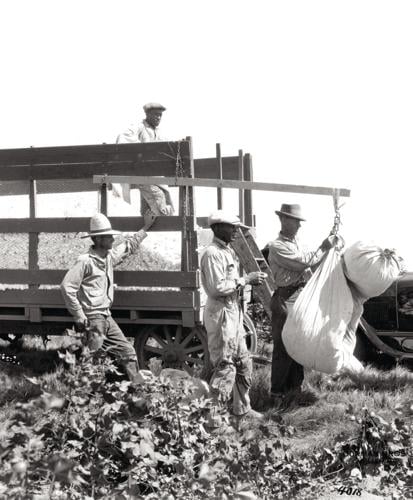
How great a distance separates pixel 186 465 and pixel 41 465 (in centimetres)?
84

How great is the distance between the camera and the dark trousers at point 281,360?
6.75 metres

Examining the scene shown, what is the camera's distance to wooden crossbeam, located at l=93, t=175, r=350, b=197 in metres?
6.81

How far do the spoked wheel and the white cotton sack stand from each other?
172 centimetres

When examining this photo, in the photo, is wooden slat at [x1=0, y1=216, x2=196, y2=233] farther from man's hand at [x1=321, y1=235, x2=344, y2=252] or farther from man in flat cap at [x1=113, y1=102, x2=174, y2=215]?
man's hand at [x1=321, y1=235, x2=344, y2=252]

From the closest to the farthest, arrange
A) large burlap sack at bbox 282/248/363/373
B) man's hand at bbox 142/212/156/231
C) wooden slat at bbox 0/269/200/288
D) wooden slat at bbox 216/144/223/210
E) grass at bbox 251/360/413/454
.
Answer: grass at bbox 251/360/413/454, large burlap sack at bbox 282/248/363/373, wooden slat at bbox 0/269/200/288, man's hand at bbox 142/212/156/231, wooden slat at bbox 216/144/223/210

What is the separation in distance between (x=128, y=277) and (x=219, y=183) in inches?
49.4

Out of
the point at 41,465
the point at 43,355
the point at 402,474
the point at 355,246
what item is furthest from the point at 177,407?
the point at 43,355

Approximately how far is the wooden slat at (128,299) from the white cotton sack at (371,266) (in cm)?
157

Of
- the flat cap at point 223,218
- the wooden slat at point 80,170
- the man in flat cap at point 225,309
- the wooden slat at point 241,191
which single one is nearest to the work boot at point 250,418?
the man in flat cap at point 225,309

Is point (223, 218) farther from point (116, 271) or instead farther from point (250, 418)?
point (116, 271)

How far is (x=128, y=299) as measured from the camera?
7.41m

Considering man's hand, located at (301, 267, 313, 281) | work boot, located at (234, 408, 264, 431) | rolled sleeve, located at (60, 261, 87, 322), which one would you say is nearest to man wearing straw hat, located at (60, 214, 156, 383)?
rolled sleeve, located at (60, 261, 87, 322)

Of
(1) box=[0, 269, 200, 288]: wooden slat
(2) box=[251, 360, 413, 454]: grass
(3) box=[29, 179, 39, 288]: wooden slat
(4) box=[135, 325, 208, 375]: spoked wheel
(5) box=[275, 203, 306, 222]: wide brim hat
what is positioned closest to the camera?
(2) box=[251, 360, 413, 454]: grass

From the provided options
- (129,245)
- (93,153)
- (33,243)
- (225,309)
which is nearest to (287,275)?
(225,309)
